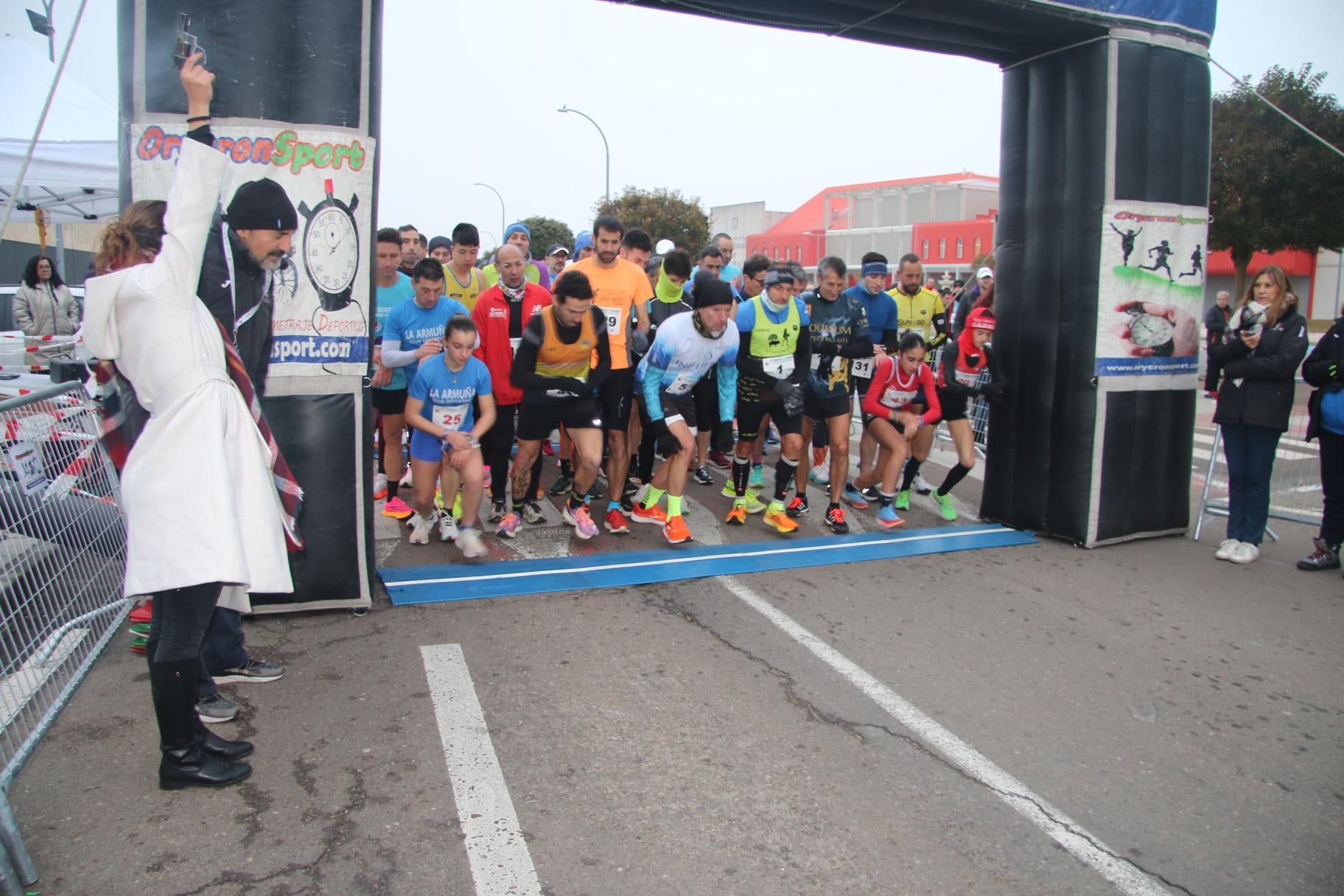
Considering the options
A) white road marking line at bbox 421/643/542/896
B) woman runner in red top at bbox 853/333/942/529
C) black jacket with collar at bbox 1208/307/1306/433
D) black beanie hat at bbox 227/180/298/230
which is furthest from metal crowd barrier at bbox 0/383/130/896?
black jacket with collar at bbox 1208/307/1306/433

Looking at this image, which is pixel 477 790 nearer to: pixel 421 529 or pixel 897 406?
pixel 421 529

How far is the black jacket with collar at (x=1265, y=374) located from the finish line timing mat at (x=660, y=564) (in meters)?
1.68

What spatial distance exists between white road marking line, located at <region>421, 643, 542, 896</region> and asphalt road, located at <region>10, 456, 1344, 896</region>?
0.02 meters

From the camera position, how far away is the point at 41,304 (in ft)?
36.0

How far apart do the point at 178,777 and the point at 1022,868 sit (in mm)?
2823

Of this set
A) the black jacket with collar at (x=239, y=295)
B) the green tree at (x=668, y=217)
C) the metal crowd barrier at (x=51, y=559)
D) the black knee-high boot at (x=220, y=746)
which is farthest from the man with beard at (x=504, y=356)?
the green tree at (x=668, y=217)

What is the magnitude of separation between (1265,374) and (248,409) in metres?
6.33

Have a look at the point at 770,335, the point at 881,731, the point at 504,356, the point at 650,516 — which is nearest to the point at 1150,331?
the point at 770,335

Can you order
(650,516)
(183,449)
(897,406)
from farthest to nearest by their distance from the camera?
(897,406) → (650,516) → (183,449)

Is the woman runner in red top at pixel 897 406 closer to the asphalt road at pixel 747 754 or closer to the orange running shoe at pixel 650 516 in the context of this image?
the orange running shoe at pixel 650 516

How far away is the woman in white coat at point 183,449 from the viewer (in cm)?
297

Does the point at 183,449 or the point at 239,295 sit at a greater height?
the point at 239,295

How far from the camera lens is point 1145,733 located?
388 cm

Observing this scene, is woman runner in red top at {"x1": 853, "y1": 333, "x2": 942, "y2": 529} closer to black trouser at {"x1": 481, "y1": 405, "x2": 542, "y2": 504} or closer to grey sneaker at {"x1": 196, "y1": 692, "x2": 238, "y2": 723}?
black trouser at {"x1": 481, "y1": 405, "x2": 542, "y2": 504}
